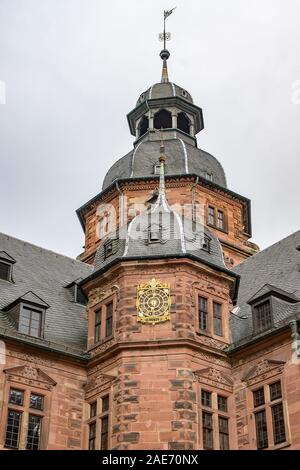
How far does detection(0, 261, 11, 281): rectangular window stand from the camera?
2862cm

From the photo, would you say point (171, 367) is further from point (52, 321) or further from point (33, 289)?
point (33, 289)

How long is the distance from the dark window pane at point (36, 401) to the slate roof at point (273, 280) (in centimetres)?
639

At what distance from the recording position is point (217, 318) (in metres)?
26.3

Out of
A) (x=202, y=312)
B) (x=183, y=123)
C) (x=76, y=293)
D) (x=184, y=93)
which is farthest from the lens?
(x=184, y=93)

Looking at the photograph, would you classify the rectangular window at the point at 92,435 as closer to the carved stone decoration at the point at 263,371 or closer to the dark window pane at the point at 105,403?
the dark window pane at the point at 105,403

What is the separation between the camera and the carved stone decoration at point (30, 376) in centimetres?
2450

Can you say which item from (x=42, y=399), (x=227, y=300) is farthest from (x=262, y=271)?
(x=42, y=399)

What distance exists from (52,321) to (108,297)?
228 centimetres

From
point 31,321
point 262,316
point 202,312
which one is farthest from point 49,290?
point 262,316

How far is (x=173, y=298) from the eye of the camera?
25312 mm

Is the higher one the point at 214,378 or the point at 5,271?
the point at 5,271

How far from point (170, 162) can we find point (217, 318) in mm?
14377

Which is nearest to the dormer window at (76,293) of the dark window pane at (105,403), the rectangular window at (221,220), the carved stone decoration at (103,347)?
the carved stone decoration at (103,347)

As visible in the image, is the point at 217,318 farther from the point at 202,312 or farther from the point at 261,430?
the point at 261,430
